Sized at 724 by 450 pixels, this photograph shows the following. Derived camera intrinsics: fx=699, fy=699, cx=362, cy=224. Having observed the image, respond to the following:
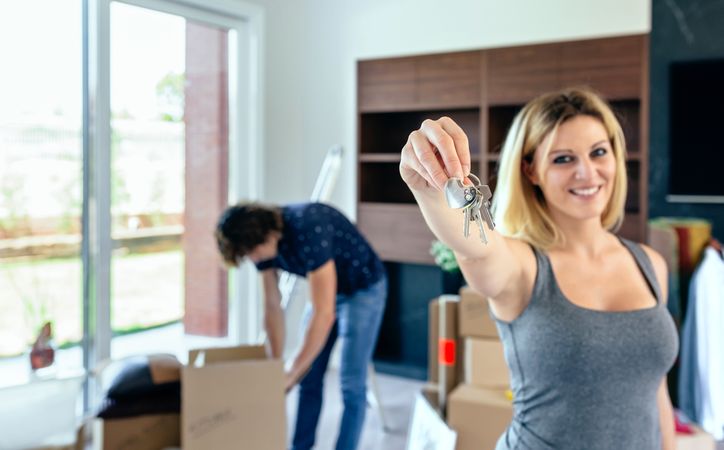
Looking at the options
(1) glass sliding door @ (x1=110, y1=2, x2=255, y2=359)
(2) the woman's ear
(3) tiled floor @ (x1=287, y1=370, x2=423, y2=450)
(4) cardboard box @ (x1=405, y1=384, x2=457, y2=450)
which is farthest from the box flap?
(2) the woman's ear

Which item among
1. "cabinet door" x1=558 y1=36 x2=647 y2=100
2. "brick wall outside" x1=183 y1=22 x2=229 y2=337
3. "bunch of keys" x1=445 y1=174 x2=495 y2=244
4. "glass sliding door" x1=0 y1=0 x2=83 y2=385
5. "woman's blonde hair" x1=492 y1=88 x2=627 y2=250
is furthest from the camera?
"brick wall outside" x1=183 y1=22 x2=229 y2=337

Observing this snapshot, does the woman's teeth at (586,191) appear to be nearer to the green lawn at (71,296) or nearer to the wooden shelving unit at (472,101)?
the wooden shelving unit at (472,101)

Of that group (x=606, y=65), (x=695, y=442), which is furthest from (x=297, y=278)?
(x=695, y=442)

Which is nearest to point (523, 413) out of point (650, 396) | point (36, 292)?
point (650, 396)

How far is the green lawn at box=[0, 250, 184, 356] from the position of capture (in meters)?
2.92

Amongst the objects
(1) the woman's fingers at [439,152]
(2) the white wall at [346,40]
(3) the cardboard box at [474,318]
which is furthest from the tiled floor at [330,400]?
(1) the woman's fingers at [439,152]

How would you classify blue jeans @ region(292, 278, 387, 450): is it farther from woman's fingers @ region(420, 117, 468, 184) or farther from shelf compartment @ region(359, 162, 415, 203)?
shelf compartment @ region(359, 162, 415, 203)

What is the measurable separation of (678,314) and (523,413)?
2.18 m

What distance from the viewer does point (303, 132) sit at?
449 centimetres

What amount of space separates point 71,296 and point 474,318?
6.02ft

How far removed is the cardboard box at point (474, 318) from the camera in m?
2.31

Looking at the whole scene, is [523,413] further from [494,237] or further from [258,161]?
[258,161]

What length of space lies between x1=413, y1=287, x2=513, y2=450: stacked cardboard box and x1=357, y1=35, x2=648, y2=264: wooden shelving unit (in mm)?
1191

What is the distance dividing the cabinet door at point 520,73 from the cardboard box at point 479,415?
2.14 metres
